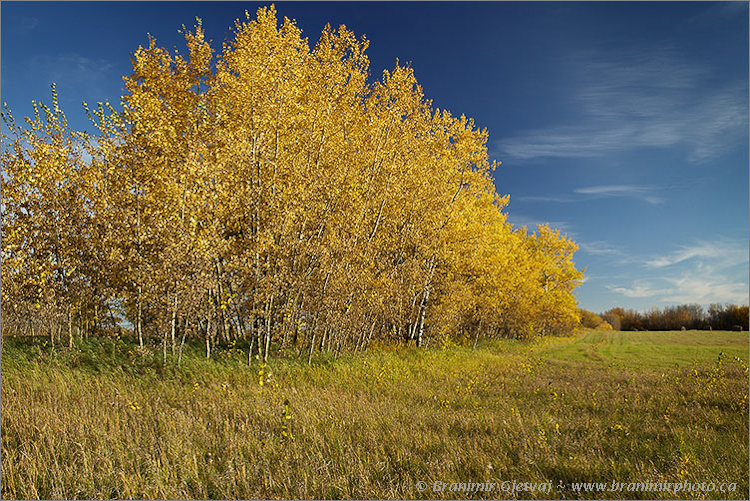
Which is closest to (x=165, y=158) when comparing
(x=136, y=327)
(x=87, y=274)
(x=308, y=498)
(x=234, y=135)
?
(x=234, y=135)

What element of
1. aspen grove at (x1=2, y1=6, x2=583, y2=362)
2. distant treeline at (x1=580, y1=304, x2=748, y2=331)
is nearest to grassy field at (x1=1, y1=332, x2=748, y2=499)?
aspen grove at (x1=2, y1=6, x2=583, y2=362)

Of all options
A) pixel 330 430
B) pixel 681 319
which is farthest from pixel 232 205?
pixel 681 319

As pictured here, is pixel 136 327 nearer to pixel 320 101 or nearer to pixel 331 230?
pixel 331 230

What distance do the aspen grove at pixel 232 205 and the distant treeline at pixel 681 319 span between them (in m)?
37.8

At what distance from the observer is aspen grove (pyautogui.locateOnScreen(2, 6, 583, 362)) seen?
10227 millimetres

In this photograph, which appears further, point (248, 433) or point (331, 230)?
point (331, 230)

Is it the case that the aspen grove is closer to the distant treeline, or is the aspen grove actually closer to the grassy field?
the grassy field

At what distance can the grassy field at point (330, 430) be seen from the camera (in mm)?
4809

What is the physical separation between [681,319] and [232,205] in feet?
175

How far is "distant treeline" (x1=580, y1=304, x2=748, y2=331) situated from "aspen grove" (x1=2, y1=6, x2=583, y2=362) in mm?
37775

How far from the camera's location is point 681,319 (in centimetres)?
4738

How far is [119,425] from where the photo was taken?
22.0ft

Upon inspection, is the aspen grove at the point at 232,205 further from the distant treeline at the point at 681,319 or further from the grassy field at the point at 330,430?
the distant treeline at the point at 681,319

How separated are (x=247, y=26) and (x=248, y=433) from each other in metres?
11.1
